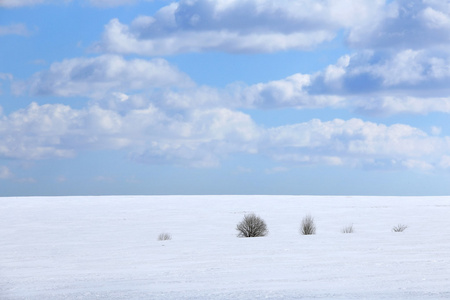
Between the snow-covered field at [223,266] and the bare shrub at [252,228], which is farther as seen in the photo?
the bare shrub at [252,228]

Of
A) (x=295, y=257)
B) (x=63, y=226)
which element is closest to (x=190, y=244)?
(x=295, y=257)

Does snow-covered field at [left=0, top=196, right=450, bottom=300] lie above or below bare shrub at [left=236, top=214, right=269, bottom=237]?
below

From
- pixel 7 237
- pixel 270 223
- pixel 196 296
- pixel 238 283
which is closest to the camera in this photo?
pixel 196 296

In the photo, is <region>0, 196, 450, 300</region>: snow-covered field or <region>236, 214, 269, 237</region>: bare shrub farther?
<region>236, 214, 269, 237</region>: bare shrub

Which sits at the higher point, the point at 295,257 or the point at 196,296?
the point at 295,257

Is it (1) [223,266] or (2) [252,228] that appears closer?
(1) [223,266]

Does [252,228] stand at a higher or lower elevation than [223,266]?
higher

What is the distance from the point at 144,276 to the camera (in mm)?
10953

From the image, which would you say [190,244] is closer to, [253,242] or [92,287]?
[253,242]

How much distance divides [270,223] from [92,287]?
51.2 ft

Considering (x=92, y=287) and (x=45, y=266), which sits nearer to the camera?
(x=92, y=287)

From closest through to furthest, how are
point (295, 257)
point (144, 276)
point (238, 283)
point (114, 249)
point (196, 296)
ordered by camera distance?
1. point (196, 296)
2. point (238, 283)
3. point (144, 276)
4. point (295, 257)
5. point (114, 249)

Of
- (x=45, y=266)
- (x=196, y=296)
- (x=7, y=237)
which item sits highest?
(x=7, y=237)

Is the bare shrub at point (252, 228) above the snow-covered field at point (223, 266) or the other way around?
above
